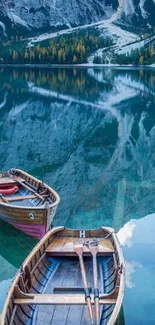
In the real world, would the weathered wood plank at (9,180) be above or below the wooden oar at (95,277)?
below

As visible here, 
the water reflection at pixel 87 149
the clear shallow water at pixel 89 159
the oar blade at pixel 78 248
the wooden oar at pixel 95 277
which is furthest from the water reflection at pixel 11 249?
the wooden oar at pixel 95 277

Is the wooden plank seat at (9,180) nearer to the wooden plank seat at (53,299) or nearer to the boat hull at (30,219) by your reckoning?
the boat hull at (30,219)

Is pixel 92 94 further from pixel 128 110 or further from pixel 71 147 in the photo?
pixel 71 147

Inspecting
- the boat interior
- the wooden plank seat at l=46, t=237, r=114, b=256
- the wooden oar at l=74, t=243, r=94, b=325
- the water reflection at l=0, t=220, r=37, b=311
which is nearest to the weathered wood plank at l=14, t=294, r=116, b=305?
the wooden oar at l=74, t=243, r=94, b=325

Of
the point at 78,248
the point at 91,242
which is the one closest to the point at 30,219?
the point at 91,242

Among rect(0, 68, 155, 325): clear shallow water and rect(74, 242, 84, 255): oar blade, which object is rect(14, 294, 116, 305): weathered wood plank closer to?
rect(0, 68, 155, 325): clear shallow water

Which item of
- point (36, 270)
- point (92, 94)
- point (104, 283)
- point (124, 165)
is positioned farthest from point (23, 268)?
point (92, 94)
